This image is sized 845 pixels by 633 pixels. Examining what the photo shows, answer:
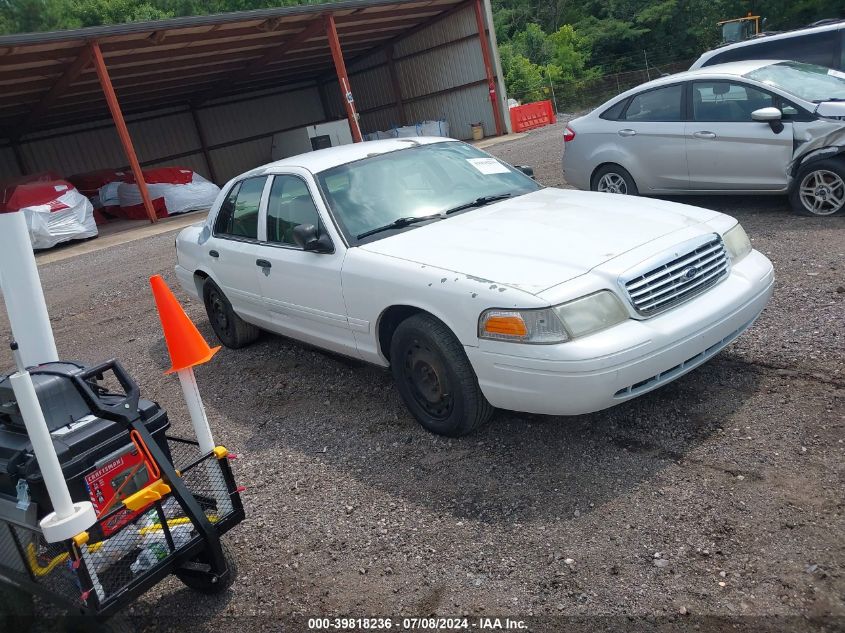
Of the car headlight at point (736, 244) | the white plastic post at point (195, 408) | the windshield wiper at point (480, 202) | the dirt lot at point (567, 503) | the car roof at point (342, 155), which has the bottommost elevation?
the dirt lot at point (567, 503)

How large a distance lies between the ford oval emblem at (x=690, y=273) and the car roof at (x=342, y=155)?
2366mm

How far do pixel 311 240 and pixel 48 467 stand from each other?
244 cm

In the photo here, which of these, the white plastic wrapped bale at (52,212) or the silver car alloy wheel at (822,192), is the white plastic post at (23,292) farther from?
the white plastic wrapped bale at (52,212)

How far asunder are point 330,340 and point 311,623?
2166 mm

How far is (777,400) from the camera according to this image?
3.96 m

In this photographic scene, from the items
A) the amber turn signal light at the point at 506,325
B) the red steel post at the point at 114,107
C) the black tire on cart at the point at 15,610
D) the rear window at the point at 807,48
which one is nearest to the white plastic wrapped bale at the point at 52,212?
the red steel post at the point at 114,107

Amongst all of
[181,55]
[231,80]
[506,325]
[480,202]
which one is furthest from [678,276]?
[231,80]

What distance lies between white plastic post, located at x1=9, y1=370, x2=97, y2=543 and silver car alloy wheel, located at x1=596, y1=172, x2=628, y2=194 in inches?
285

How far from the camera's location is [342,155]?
17.5 feet

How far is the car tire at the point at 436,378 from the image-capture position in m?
3.90

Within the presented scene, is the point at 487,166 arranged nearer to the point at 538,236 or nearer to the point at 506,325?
the point at 538,236

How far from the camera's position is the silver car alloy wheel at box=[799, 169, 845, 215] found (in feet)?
23.0

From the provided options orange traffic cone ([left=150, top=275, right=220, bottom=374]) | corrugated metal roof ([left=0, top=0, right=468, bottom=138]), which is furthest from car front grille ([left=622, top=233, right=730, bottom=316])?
corrugated metal roof ([left=0, top=0, right=468, bottom=138])

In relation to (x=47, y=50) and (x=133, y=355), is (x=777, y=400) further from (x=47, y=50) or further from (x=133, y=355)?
(x=47, y=50)
